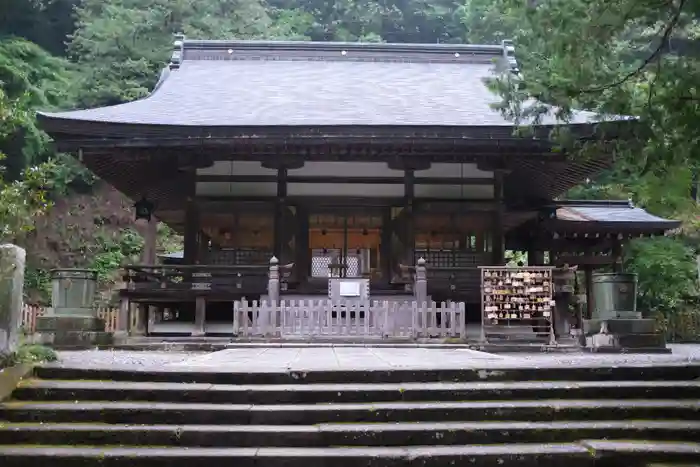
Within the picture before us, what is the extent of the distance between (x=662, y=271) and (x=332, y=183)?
10742 millimetres

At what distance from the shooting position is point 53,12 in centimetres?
2970

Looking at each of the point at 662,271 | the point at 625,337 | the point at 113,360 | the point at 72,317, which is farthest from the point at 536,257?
the point at 113,360

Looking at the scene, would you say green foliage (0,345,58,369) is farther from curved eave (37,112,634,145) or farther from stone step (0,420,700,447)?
curved eave (37,112,634,145)

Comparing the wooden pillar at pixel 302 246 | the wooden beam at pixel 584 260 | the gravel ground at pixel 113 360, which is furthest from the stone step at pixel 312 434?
the wooden beam at pixel 584 260

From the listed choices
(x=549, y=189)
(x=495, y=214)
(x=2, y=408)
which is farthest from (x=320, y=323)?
(x=549, y=189)

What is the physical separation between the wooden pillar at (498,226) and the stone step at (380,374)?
7.76m

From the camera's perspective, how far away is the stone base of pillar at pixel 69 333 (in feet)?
32.5

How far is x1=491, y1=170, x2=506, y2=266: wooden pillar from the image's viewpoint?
42.5 feet

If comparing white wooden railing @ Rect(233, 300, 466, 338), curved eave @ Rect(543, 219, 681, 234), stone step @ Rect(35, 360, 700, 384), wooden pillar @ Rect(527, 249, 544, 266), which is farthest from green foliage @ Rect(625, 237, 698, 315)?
stone step @ Rect(35, 360, 700, 384)

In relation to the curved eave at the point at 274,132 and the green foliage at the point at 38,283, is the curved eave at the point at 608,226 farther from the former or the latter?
the green foliage at the point at 38,283

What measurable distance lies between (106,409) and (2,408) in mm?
743

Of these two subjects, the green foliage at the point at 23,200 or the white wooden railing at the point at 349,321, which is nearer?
the green foliage at the point at 23,200

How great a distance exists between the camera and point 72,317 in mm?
10219

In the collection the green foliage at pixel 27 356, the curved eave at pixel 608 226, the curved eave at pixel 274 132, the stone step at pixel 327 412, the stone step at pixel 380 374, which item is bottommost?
the stone step at pixel 327 412
